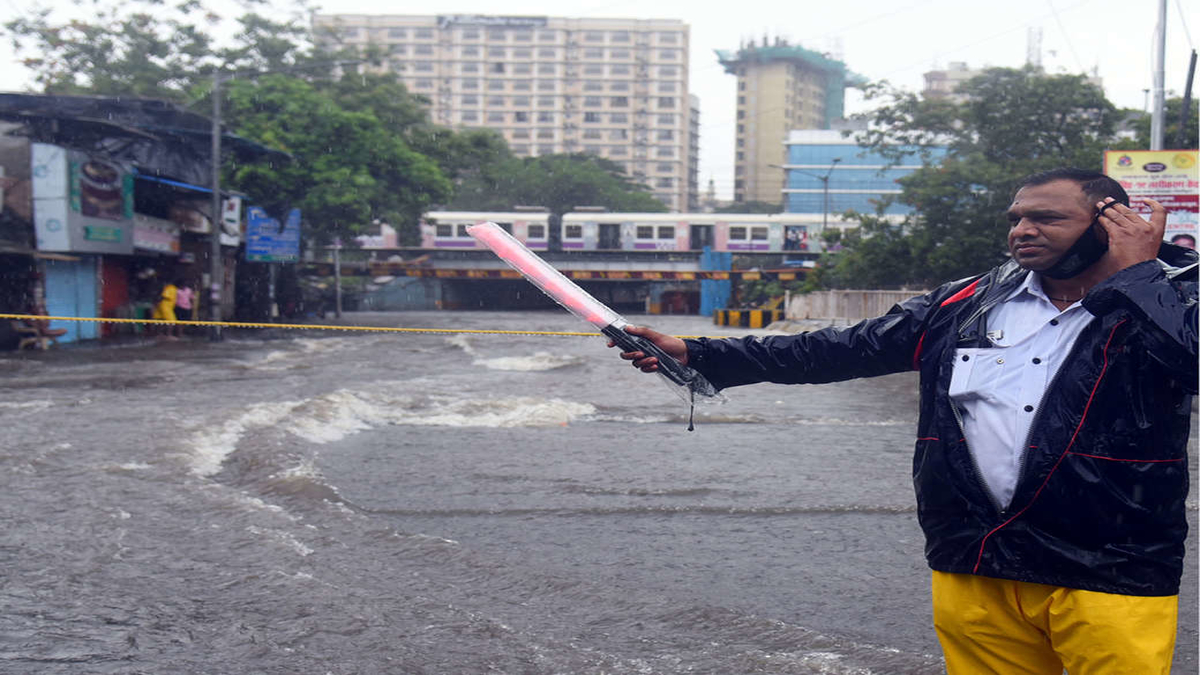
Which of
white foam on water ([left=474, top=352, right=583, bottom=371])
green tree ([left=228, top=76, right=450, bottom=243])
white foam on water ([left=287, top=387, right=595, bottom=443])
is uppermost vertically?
green tree ([left=228, top=76, right=450, bottom=243])

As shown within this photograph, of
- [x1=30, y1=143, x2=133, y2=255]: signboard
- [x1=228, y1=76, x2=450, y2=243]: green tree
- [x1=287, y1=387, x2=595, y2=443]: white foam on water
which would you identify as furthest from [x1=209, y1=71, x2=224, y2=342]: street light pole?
[x1=287, y1=387, x2=595, y2=443]: white foam on water

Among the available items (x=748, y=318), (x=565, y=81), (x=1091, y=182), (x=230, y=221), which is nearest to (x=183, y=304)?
(x=230, y=221)

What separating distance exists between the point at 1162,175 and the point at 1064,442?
57.2ft

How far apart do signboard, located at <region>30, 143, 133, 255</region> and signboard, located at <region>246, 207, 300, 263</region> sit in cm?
775

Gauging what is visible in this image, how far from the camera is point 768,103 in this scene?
127 m

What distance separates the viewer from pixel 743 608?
16.9 feet

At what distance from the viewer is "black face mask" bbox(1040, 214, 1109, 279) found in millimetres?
2492

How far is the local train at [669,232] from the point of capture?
173 ft

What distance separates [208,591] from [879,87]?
33.6m

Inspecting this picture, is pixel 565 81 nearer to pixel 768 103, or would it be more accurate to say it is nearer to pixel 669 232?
pixel 768 103

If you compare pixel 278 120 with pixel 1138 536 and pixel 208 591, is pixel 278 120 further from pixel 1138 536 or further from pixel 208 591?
pixel 1138 536

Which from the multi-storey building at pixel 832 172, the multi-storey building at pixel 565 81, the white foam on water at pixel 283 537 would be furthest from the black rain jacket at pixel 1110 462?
the multi-storey building at pixel 565 81

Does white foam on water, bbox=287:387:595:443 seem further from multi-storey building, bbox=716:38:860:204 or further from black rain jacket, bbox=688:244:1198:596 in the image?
multi-storey building, bbox=716:38:860:204

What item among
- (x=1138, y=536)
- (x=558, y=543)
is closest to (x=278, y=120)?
(x=558, y=543)
